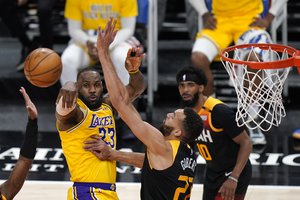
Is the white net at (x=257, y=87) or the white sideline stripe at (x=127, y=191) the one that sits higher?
the white net at (x=257, y=87)

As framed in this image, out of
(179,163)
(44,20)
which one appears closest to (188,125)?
(179,163)

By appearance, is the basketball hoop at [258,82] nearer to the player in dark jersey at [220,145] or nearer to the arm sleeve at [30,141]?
the player in dark jersey at [220,145]

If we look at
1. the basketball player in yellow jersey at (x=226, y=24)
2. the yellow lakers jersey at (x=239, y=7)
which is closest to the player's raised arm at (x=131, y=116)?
the basketball player in yellow jersey at (x=226, y=24)

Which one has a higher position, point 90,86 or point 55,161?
point 90,86

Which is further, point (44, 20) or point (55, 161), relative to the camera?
point (44, 20)

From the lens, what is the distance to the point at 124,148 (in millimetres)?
8375

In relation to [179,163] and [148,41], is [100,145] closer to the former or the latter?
[179,163]

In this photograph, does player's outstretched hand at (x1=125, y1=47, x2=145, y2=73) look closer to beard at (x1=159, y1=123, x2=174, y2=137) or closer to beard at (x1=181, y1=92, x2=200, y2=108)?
beard at (x1=159, y1=123, x2=174, y2=137)

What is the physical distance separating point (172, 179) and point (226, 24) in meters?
3.78

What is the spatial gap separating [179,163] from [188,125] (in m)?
0.25

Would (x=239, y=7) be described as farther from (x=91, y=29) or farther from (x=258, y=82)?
(x=258, y=82)

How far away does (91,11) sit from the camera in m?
8.86

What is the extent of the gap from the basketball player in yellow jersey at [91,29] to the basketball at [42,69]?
7.42 ft

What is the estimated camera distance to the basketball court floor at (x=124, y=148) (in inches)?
290
